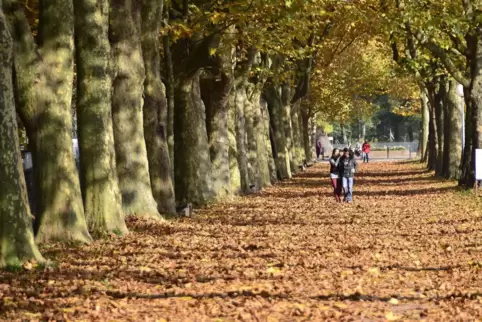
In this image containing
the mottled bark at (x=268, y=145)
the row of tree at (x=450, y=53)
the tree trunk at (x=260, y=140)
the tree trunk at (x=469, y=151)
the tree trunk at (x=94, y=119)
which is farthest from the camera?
the mottled bark at (x=268, y=145)

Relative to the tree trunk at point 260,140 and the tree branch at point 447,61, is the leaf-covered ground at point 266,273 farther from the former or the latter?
the tree trunk at point 260,140

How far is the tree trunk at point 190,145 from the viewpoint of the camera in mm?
28641

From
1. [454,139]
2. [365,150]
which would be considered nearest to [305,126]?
[365,150]

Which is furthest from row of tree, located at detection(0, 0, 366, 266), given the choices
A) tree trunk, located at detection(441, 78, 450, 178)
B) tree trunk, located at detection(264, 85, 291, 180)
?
tree trunk, located at detection(264, 85, 291, 180)

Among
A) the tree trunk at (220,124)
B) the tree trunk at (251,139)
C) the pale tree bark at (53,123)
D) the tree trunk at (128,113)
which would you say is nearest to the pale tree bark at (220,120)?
the tree trunk at (220,124)

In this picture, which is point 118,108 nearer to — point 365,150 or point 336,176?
point 336,176

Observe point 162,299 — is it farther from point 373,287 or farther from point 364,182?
point 364,182

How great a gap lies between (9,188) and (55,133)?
147 inches

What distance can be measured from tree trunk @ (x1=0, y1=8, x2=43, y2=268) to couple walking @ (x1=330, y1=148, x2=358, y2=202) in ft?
60.0

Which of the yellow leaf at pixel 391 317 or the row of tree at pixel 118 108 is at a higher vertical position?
the row of tree at pixel 118 108

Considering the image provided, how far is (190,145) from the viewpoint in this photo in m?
28.9

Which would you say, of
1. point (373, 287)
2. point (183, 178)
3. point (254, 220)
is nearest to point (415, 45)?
point (183, 178)

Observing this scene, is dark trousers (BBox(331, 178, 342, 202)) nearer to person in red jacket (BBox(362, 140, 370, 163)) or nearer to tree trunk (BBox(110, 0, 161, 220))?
tree trunk (BBox(110, 0, 161, 220))

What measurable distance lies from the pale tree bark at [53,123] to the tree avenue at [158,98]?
0.07ft
